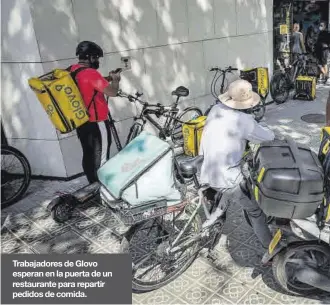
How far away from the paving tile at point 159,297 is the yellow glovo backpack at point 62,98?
6.88ft

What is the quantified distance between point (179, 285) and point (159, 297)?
0.72 feet

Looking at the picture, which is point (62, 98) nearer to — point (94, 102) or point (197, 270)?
point (94, 102)

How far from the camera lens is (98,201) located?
15.9ft

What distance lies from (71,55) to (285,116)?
516 centimetres

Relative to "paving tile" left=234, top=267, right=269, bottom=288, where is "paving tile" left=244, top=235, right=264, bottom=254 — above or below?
above

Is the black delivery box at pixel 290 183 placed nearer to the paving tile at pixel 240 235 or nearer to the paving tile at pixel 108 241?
the paving tile at pixel 240 235

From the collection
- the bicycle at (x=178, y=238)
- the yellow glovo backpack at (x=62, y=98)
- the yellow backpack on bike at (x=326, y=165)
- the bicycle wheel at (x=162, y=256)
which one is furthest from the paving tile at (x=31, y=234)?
the yellow backpack on bike at (x=326, y=165)

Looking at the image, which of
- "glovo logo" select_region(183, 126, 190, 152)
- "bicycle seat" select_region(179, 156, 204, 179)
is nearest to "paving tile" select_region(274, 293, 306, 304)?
"bicycle seat" select_region(179, 156, 204, 179)

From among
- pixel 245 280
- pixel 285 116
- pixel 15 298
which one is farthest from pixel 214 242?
pixel 285 116

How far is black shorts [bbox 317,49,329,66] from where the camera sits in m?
10.9

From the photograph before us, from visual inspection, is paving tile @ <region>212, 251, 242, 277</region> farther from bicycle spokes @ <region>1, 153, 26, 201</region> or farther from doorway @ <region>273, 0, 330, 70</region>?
doorway @ <region>273, 0, 330, 70</region>

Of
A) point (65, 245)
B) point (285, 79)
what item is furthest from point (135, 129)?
point (285, 79)

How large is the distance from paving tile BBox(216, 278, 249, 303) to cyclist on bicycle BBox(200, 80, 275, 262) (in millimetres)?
424

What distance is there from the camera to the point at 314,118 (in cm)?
784
